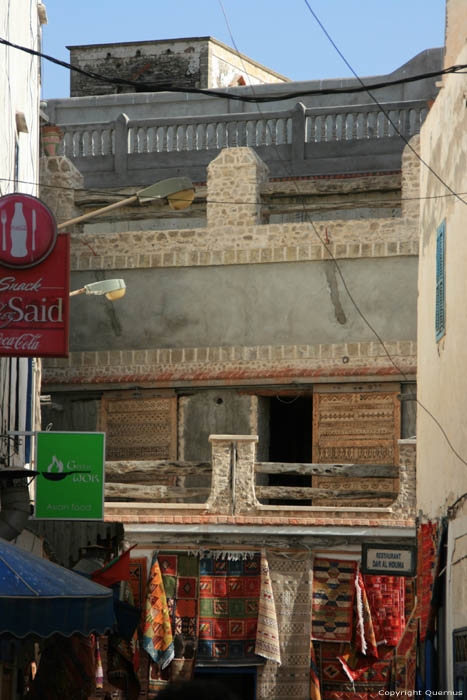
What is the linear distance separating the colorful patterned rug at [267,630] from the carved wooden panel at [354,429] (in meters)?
3.69

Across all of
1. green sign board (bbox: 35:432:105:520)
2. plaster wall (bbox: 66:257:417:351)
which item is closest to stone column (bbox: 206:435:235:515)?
plaster wall (bbox: 66:257:417:351)

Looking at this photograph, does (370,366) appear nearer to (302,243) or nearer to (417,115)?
(302,243)

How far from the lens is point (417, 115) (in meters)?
24.9

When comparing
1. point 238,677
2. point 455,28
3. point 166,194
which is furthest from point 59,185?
point 455,28

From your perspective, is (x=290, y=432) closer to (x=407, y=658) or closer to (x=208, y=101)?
(x=208, y=101)

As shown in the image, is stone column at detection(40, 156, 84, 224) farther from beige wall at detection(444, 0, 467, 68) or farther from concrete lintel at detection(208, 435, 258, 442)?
beige wall at detection(444, 0, 467, 68)

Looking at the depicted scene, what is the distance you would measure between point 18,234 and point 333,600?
993 centimetres

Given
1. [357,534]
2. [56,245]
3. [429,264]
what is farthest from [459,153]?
[357,534]

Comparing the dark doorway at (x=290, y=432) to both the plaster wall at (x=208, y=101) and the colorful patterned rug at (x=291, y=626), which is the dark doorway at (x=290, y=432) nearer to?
the plaster wall at (x=208, y=101)

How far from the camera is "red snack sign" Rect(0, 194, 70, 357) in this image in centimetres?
1141

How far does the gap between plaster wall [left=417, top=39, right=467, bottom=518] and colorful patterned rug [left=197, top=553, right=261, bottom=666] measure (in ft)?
19.1

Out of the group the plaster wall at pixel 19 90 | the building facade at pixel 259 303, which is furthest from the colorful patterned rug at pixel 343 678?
the plaster wall at pixel 19 90

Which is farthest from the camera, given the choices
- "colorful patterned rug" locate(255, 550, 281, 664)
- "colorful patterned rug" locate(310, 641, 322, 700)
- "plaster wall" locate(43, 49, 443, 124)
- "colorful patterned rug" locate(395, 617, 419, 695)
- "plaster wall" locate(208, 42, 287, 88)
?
"plaster wall" locate(208, 42, 287, 88)

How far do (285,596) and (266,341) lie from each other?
5.87 m
